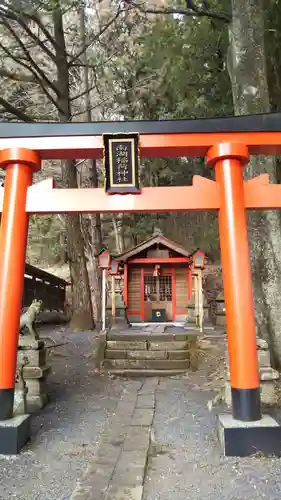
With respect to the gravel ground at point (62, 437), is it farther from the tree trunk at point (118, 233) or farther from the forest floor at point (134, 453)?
the tree trunk at point (118, 233)

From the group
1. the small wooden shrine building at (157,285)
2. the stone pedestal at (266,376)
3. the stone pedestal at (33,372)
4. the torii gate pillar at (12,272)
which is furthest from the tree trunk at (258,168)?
the small wooden shrine building at (157,285)

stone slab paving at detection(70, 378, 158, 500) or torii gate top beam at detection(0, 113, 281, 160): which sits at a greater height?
torii gate top beam at detection(0, 113, 281, 160)

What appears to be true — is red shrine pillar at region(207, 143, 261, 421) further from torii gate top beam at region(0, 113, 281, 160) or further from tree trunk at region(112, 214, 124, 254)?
tree trunk at region(112, 214, 124, 254)

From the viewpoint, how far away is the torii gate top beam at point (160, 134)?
14.8 ft

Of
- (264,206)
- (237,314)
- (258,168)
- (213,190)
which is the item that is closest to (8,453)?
(237,314)

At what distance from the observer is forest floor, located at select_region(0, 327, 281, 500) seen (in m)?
3.14

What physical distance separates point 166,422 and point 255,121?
4.01m

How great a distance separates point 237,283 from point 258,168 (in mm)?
3224

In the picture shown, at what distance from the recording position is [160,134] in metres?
4.59

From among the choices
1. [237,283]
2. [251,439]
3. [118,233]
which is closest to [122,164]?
[237,283]

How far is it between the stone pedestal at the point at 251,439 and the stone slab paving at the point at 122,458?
33.5 inches

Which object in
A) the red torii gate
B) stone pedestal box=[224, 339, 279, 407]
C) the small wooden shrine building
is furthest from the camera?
the small wooden shrine building

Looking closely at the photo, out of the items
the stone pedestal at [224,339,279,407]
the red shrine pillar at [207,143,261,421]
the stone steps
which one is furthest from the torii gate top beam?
the stone steps

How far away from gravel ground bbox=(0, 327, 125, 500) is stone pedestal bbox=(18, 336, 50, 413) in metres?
0.20
